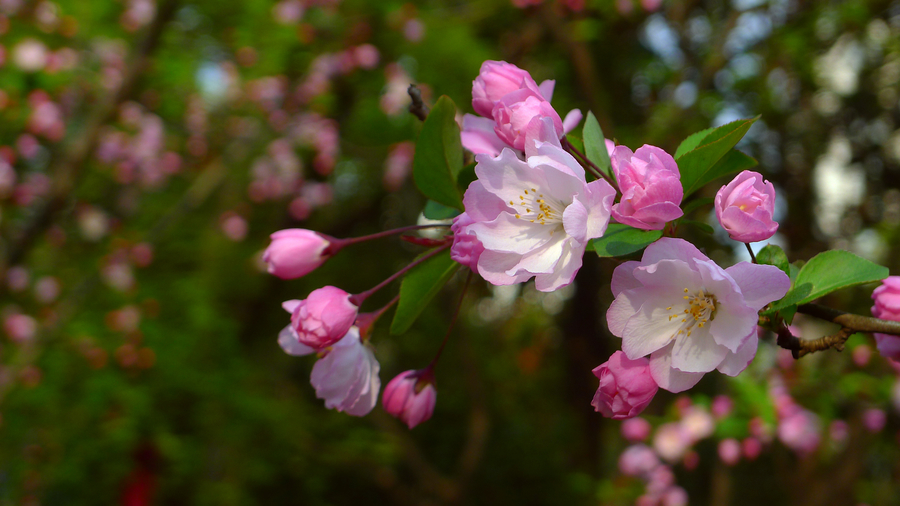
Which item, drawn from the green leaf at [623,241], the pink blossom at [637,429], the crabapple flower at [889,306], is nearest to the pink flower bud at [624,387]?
the green leaf at [623,241]

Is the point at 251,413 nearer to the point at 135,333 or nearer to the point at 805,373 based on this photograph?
the point at 135,333

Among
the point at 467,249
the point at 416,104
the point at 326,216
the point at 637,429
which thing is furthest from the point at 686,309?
the point at 326,216

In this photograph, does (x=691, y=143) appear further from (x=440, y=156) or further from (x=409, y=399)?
(x=409, y=399)

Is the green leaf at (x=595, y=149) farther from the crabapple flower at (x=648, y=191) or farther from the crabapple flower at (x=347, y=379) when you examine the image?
the crabapple flower at (x=347, y=379)

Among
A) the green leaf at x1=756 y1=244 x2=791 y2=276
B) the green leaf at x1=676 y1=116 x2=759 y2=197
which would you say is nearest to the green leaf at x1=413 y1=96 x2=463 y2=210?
the green leaf at x1=676 y1=116 x2=759 y2=197

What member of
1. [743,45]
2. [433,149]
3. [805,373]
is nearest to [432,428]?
[805,373]

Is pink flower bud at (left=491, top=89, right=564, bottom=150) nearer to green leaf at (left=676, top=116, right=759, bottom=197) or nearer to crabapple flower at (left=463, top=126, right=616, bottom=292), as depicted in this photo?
crabapple flower at (left=463, top=126, right=616, bottom=292)
